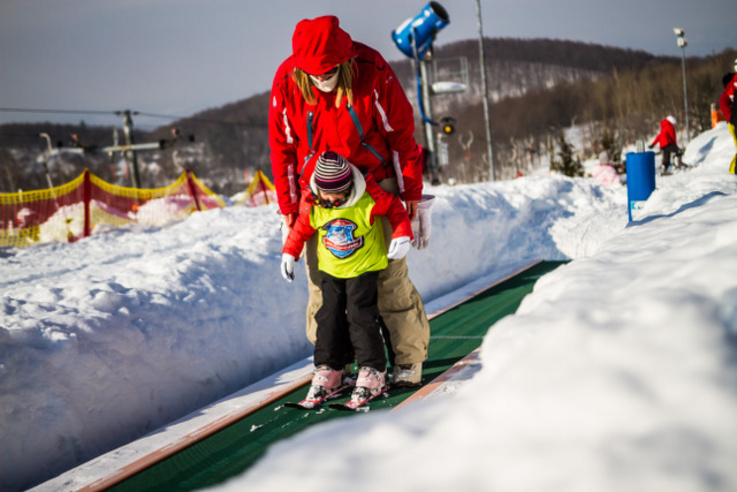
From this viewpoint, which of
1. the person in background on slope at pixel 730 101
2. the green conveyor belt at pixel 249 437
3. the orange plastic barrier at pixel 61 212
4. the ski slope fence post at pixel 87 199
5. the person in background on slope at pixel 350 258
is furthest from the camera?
the orange plastic barrier at pixel 61 212

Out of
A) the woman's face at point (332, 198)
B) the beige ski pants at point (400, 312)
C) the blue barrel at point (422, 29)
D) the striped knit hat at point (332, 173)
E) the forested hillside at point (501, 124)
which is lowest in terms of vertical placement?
the beige ski pants at point (400, 312)

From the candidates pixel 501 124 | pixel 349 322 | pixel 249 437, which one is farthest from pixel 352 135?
pixel 501 124

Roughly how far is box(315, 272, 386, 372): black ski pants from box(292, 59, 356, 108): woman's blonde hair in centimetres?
104

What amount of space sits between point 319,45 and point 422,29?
1781cm

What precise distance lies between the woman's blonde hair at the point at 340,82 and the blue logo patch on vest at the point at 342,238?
693 millimetres

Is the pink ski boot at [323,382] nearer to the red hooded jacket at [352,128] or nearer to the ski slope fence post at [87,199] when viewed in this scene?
the red hooded jacket at [352,128]

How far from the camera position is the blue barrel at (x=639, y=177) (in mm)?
6078

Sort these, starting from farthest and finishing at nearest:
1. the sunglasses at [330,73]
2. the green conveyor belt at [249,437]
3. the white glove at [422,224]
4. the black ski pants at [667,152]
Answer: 1. the black ski pants at [667,152]
2. the white glove at [422,224]
3. the sunglasses at [330,73]
4. the green conveyor belt at [249,437]

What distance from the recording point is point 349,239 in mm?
3371

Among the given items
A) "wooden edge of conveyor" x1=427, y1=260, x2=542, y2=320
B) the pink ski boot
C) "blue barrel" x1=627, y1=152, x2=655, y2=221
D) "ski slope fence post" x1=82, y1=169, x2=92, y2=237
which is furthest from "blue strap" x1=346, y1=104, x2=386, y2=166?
"ski slope fence post" x1=82, y1=169, x2=92, y2=237

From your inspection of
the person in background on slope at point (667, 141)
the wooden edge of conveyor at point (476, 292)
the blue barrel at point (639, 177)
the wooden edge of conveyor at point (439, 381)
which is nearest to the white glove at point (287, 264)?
the wooden edge of conveyor at point (439, 381)

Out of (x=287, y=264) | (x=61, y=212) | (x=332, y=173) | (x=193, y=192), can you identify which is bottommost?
(x=287, y=264)

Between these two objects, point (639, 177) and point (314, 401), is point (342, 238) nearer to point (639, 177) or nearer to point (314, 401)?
point (314, 401)

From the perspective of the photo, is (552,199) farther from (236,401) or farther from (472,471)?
(472,471)
